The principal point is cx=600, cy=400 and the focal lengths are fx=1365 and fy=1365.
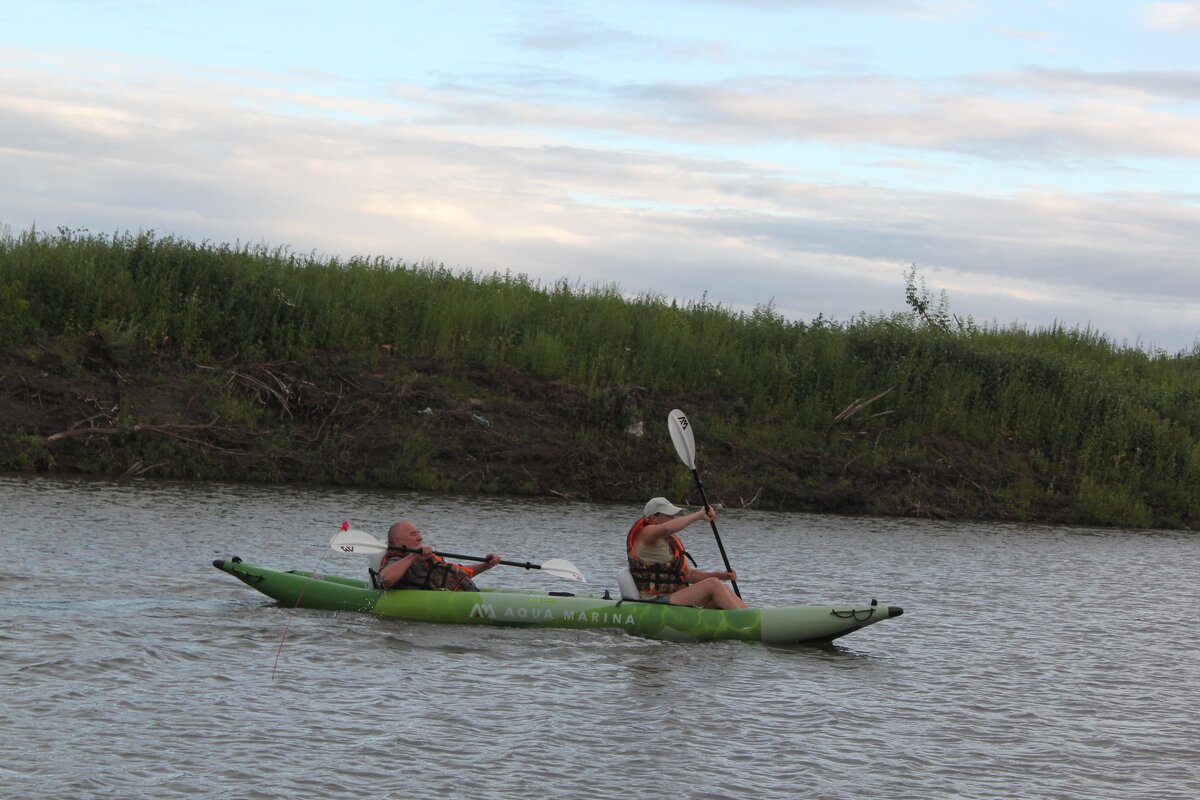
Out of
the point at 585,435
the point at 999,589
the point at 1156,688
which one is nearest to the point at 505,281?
the point at 585,435

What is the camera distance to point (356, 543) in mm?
12250

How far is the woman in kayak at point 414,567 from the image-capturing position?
1220 cm

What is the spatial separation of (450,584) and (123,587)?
2.91 m

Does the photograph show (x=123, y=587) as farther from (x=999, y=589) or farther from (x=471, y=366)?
(x=471, y=366)

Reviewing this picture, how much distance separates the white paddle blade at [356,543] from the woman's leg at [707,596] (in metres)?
2.70

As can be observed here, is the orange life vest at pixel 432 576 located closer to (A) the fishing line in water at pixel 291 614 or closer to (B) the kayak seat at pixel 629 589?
(A) the fishing line in water at pixel 291 614

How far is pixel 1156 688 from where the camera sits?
1124 centimetres

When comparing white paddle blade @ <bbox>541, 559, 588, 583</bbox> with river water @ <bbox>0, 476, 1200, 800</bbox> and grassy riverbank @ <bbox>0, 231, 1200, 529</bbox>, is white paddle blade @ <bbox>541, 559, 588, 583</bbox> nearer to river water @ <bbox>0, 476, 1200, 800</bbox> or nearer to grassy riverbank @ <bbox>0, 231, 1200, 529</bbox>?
river water @ <bbox>0, 476, 1200, 800</bbox>

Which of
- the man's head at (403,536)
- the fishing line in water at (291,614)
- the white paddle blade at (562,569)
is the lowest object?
the fishing line in water at (291,614)

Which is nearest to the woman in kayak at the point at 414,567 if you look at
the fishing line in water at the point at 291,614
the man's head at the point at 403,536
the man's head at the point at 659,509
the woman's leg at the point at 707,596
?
the man's head at the point at 403,536

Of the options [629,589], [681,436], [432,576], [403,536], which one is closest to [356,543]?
[403,536]

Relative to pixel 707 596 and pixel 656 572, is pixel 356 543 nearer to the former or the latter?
pixel 656 572

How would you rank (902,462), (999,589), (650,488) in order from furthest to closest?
(902,462)
(650,488)
(999,589)

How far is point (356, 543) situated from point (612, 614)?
2.38 metres
